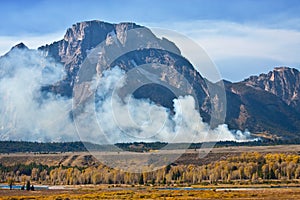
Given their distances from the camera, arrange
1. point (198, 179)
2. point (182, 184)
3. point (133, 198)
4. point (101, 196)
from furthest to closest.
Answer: point (198, 179) → point (182, 184) → point (101, 196) → point (133, 198)

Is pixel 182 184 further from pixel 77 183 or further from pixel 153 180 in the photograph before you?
pixel 77 183

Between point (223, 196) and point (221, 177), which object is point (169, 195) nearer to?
point (223, 196)

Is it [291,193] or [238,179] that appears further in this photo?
[238,179]

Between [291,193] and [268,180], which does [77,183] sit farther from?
[291,193]

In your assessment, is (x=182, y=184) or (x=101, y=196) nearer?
(x=101, y=196)

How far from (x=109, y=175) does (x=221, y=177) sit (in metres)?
38.9

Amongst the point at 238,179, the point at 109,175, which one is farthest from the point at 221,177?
the point at 109,175

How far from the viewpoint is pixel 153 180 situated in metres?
192

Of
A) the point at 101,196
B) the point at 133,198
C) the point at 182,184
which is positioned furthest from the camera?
the point at 182,184

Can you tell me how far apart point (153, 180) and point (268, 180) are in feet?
124

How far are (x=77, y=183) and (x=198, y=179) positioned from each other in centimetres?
4220

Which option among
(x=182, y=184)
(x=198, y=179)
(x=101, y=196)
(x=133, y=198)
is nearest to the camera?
(x=133, y=198)

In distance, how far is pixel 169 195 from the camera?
127 m

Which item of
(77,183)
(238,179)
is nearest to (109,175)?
(77,183)
